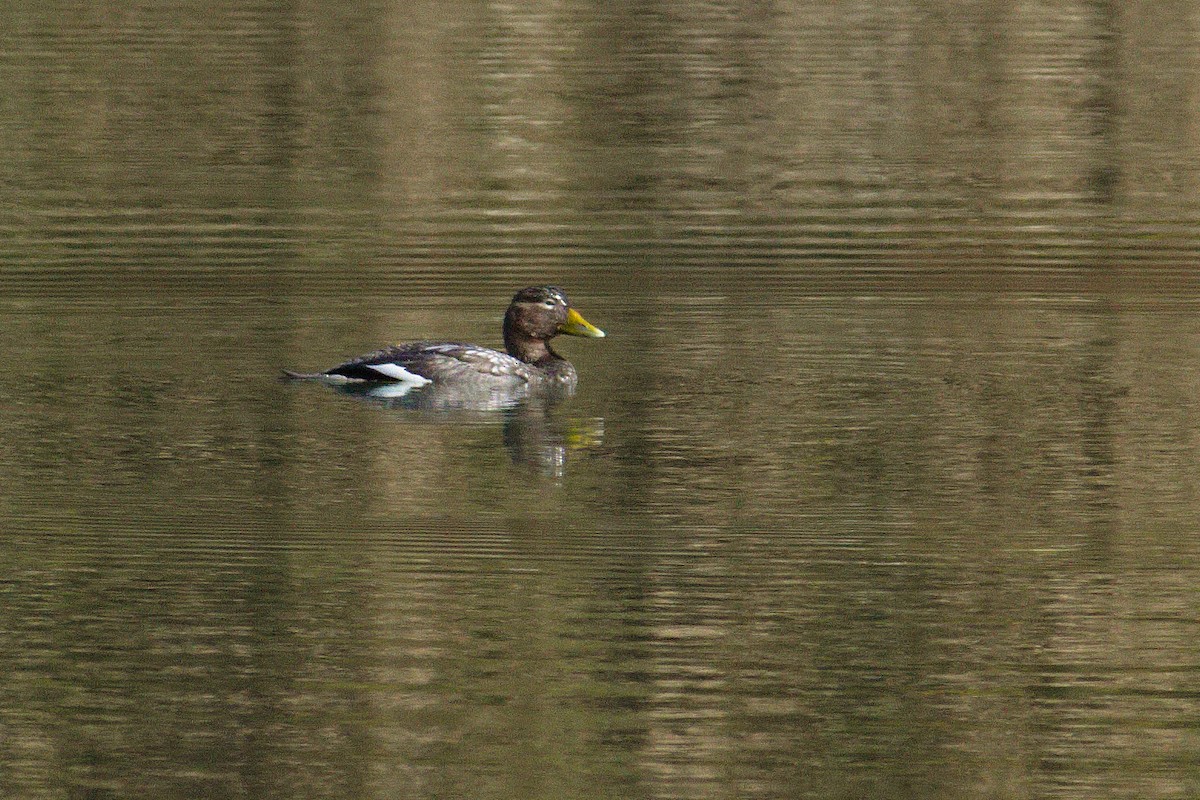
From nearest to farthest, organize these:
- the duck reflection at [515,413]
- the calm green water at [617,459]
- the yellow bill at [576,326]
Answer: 1. the calm green water at [617,459]
2. the duck reflection at [515,413]
3. the yellow bill at [576,326]

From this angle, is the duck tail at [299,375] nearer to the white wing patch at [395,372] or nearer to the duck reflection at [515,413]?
the duck reflection at [515,413]

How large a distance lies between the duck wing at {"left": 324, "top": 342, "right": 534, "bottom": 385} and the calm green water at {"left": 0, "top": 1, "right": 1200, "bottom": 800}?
301mm

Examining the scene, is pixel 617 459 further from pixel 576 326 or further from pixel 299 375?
pixel 299 375

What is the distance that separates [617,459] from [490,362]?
205 centimetres

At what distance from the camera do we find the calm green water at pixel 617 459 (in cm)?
862

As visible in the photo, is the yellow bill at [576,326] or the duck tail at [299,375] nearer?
the duck tail at [299,375]

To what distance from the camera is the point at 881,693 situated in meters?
8.95

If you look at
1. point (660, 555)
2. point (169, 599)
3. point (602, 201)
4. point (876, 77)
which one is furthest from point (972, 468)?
point (876, 77)

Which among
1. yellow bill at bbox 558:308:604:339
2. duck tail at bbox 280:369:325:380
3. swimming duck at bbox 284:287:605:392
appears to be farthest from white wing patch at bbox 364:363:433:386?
yellow bill at bbox 558:308:604:339

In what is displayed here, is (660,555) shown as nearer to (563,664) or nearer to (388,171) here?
(563,664)

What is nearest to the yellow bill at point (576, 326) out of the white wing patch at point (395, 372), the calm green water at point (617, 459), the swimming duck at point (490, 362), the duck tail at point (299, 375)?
the swimming duck at point (490, 362)

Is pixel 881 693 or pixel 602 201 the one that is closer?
pixel 881 693

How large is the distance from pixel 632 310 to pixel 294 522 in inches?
243

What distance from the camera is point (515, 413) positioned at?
14.0m
